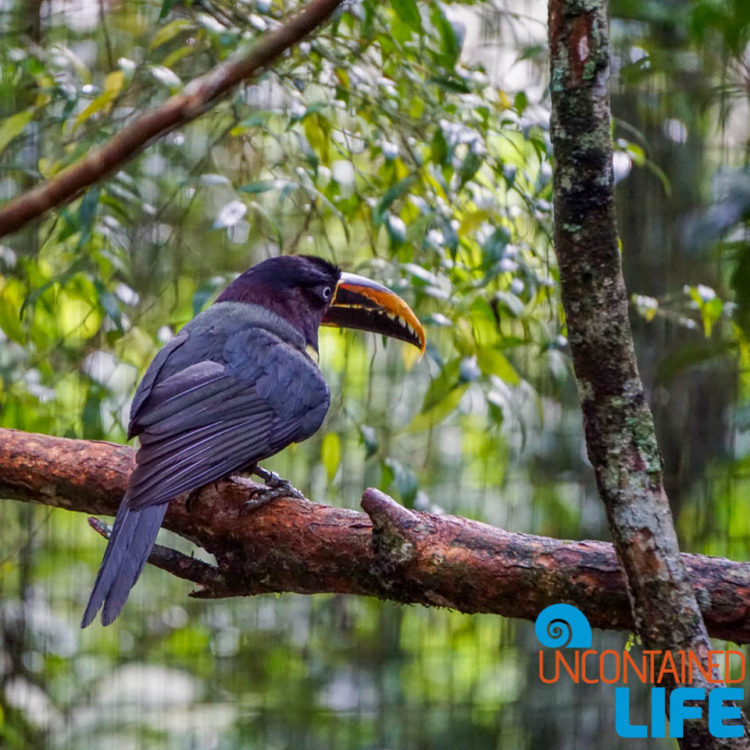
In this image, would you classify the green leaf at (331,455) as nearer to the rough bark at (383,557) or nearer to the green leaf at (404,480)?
the green leaf at (404,480)

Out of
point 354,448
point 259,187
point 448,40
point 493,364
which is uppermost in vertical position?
point 448,40

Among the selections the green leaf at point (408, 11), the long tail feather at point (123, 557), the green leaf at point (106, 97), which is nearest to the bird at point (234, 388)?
the long tail feather at point (123, 557)

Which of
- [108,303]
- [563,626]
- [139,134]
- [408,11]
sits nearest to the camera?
[139,134]

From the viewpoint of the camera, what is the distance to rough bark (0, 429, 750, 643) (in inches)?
56.8

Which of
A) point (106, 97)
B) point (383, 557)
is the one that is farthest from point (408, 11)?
point (383, 557)

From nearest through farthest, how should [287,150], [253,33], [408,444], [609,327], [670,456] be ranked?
[609,327] → [253,33] → [287,150] → [670,456] → [408,444]

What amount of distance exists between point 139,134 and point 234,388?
1338 millimetres

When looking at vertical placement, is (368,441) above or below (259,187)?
below

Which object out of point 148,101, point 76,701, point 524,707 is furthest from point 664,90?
point 76,701

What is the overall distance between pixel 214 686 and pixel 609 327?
8.35 feet

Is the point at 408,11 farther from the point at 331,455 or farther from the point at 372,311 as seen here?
the point at 331,455

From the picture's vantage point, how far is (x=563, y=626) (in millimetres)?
1499

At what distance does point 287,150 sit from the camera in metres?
2.42

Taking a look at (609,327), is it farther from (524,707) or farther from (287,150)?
(524,707)
